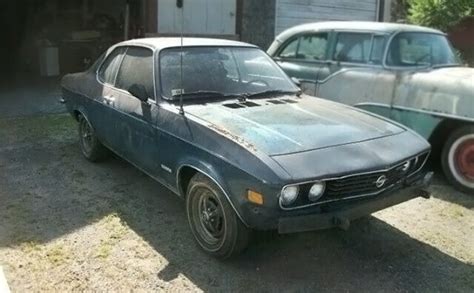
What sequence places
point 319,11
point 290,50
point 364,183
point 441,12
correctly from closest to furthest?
1. point 364,183
2. point 290,50
3. point 319,11
4. point 441,12

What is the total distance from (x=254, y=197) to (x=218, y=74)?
1652 mm

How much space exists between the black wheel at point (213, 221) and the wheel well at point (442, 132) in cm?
283

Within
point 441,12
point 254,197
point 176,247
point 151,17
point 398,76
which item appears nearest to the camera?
point 254,197

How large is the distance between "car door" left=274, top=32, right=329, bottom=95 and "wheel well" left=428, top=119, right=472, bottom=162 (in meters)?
1.69

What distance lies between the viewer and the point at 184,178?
3.82m

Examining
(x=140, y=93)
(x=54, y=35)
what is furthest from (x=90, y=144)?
(x=54, y=35)

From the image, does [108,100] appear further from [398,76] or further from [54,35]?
[54,35]

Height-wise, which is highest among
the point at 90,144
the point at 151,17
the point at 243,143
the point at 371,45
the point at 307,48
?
the point at 151,17

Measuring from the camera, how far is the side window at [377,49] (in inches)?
230

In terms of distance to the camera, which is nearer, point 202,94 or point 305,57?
point 202,94

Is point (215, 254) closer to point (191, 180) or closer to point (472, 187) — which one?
point (191, 180)

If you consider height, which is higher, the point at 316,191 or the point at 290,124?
the point at 290,124

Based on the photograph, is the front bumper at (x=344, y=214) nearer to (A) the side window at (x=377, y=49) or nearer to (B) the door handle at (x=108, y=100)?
(B) the door handle at (x=108, y=100)

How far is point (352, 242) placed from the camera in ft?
12.8
